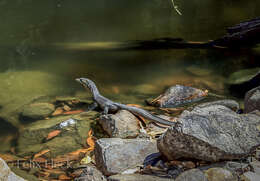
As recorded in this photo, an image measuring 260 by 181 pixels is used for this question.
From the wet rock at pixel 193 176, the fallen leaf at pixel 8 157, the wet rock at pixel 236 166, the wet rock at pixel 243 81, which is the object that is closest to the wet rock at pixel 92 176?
the wet rock at pixel 193 176

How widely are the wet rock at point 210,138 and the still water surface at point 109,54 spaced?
268 centimetres

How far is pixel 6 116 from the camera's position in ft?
16.7

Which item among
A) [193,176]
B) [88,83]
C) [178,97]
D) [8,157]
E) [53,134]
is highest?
[193,176]

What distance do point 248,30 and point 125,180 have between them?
6173 mm

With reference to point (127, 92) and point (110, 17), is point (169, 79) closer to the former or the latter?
point (127, 92)

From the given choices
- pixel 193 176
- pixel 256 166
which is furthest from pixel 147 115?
pixel 193 176

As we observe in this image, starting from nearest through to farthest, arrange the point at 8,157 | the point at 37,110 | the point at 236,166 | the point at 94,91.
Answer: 1. the point at 236,166
2. the point at 8,157
3. the point at 37,110
4. the point at 94,91

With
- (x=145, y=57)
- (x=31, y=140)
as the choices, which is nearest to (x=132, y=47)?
(x=145, y=57)

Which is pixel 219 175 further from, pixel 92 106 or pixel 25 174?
pixel 92 106

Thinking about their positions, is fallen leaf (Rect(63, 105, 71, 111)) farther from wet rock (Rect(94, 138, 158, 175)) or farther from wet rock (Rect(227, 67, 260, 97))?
wet rock (Rect(227, 67, 260, 97))

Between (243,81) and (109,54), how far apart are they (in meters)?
3.78

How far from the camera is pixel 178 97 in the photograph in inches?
205

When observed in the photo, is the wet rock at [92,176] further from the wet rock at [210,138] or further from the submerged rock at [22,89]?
the submerged rock at [22,89]

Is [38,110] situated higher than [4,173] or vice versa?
[4,173]
